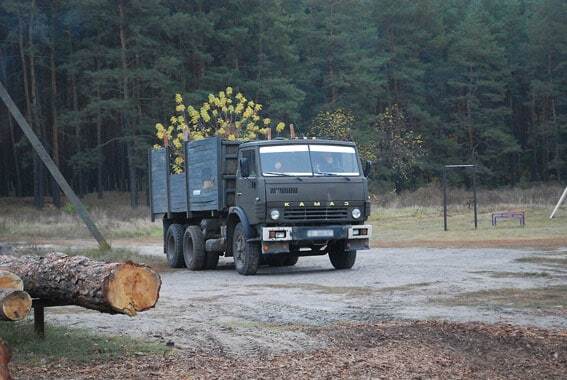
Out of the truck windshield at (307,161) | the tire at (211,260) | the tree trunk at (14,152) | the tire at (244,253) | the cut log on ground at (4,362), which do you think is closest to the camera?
the cut log on ground at (4,362)

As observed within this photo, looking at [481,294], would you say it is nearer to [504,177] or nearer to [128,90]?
[128,90]

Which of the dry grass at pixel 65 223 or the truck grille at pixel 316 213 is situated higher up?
the truck grille at pixel 316 213

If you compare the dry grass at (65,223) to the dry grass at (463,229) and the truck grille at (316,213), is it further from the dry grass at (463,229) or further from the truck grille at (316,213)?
the truck grille at (316,213)

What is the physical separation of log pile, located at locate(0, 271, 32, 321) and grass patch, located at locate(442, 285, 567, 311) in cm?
644

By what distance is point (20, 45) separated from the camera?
5881cm

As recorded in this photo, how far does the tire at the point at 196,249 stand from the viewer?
66.7 ft

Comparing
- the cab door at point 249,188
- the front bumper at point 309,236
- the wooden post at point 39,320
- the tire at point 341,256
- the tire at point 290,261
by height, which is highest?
the cab door at point 249,188

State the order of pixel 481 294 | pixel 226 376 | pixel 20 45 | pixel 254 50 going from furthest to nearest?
pixel 254 50, pixel 20 45, pixel 481 294, pixel 226 376

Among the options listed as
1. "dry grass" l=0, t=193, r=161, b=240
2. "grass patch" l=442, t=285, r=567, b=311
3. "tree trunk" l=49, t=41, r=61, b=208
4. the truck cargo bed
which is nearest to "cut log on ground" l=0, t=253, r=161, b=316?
"grass patch" l=442, t=285, r=567, b=311

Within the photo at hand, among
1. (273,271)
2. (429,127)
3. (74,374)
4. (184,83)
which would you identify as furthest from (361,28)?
(74,374)

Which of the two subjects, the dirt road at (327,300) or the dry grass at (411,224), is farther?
the dry grass at (411,224)

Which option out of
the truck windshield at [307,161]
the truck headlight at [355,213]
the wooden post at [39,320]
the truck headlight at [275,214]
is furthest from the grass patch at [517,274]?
the wooden post at [39,320]

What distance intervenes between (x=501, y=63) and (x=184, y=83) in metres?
29.5

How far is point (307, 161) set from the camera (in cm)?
Result: 1848
